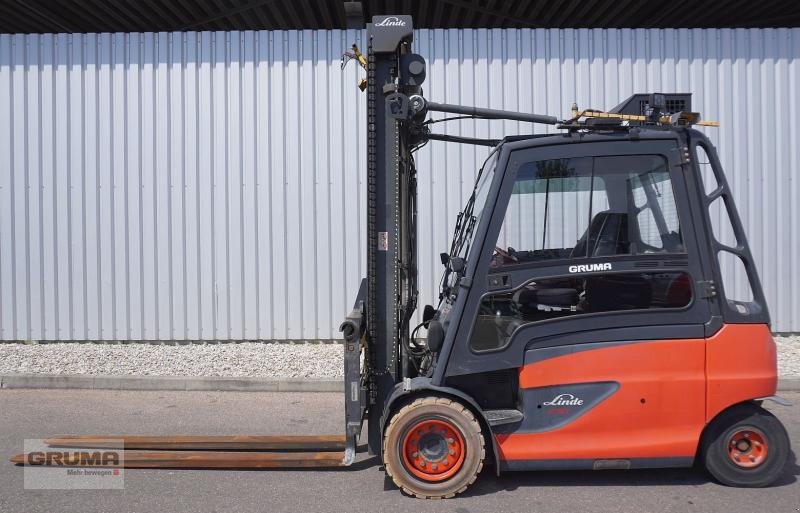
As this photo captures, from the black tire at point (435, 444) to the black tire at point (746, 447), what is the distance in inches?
62.8

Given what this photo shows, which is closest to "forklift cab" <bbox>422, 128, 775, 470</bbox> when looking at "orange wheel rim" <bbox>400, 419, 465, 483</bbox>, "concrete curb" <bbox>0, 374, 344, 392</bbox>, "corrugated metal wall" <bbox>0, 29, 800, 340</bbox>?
"orange wheel rim" <bbox>400, 419, 465, 483</bbox>

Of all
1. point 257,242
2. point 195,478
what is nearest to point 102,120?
point 257,242

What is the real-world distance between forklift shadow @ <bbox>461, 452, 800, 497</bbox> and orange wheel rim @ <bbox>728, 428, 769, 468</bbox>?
259 mm

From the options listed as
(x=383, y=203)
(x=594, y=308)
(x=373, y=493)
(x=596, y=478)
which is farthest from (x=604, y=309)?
(x=373, y=493)

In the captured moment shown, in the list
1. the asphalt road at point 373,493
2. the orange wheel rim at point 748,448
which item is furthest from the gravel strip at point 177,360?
the orange wheel rim at point 748,448

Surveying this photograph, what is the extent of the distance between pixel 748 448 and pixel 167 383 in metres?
6.21

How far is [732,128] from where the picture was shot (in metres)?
9.48

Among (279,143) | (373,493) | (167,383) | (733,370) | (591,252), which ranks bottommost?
(373,493)

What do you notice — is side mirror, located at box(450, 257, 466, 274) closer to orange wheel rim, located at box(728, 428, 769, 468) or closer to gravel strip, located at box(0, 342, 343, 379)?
orange wheel rim, located at box(728, 428, 769, 468)

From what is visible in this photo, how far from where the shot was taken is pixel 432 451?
4230mm

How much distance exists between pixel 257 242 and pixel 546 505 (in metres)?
6.54

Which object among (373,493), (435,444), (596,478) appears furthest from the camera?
(596,478)

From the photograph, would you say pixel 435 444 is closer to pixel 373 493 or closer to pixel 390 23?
pixel 373 493

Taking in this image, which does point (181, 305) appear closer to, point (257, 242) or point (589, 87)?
point (257, 242)
